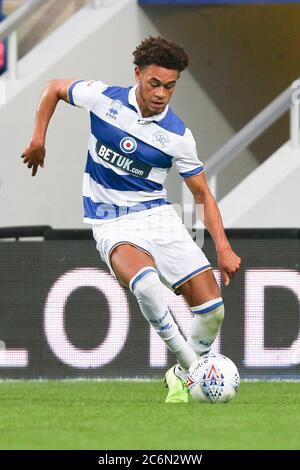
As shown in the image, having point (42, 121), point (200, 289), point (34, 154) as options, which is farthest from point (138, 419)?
point (42, 121)

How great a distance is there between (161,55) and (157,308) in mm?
1565

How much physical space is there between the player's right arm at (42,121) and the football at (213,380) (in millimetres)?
1579

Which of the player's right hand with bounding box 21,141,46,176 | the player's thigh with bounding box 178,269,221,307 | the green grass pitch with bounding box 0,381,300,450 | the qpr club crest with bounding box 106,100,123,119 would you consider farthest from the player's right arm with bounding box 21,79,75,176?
the green grass pitch with bounding box 0,381,300,450

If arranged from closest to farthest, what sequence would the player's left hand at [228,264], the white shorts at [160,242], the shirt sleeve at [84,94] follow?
the player's left hand at [228,264]
the white shorts at [160,242]
the shirt sleeve at [84,94]

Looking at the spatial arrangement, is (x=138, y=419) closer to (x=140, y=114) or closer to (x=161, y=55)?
(x=140, y=114)

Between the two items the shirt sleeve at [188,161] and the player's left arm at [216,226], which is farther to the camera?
the shirt sleeve at [188,161]

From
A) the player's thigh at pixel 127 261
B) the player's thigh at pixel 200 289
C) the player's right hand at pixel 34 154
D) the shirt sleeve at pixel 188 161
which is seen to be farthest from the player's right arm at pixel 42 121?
the player's thigh at pixel 200 289

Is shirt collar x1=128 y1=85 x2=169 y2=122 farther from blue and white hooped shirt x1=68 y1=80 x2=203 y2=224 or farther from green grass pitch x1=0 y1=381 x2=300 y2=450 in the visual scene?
green grass pitch x1=0 y1=381 x2=300 y2=450

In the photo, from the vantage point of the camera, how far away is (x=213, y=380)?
9484mm

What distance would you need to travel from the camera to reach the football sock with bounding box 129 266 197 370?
9508mm

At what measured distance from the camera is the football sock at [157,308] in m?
9.51

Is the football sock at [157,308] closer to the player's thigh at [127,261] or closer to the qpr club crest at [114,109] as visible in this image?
the player's thigh at [127,261]

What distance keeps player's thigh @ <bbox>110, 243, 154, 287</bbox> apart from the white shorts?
2.8 inches

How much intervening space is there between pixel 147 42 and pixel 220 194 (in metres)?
6.39
